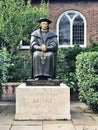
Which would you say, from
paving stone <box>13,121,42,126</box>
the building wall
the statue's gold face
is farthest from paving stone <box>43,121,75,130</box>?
the building wall

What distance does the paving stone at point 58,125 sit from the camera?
9180mm

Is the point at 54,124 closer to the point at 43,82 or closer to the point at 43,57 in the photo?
the point at 43,82

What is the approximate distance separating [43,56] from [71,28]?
510 inches

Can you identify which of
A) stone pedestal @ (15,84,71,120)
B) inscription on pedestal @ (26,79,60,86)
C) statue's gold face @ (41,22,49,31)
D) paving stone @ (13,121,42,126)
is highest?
statue's gold face @ (41,22,49,31)

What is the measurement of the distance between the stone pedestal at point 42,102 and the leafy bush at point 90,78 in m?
1.54

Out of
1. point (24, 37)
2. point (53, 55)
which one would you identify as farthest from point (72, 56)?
point (53, 55)

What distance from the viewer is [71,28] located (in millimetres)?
24000

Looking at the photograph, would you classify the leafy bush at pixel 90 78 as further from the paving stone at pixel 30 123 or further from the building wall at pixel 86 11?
the building wall at pixel 86 11

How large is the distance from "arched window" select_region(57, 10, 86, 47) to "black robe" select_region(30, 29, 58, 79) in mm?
12431

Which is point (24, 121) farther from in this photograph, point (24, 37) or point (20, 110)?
point (24, 37)

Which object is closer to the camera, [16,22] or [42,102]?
[42,102]

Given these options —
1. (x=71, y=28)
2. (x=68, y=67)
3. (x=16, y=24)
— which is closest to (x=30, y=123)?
(x=68, y=67)

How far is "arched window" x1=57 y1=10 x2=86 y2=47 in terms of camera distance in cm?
2392

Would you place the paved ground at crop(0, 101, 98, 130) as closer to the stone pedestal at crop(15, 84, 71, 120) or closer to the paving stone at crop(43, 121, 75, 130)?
the paving stone at crop(43, 121, 75, 130)
